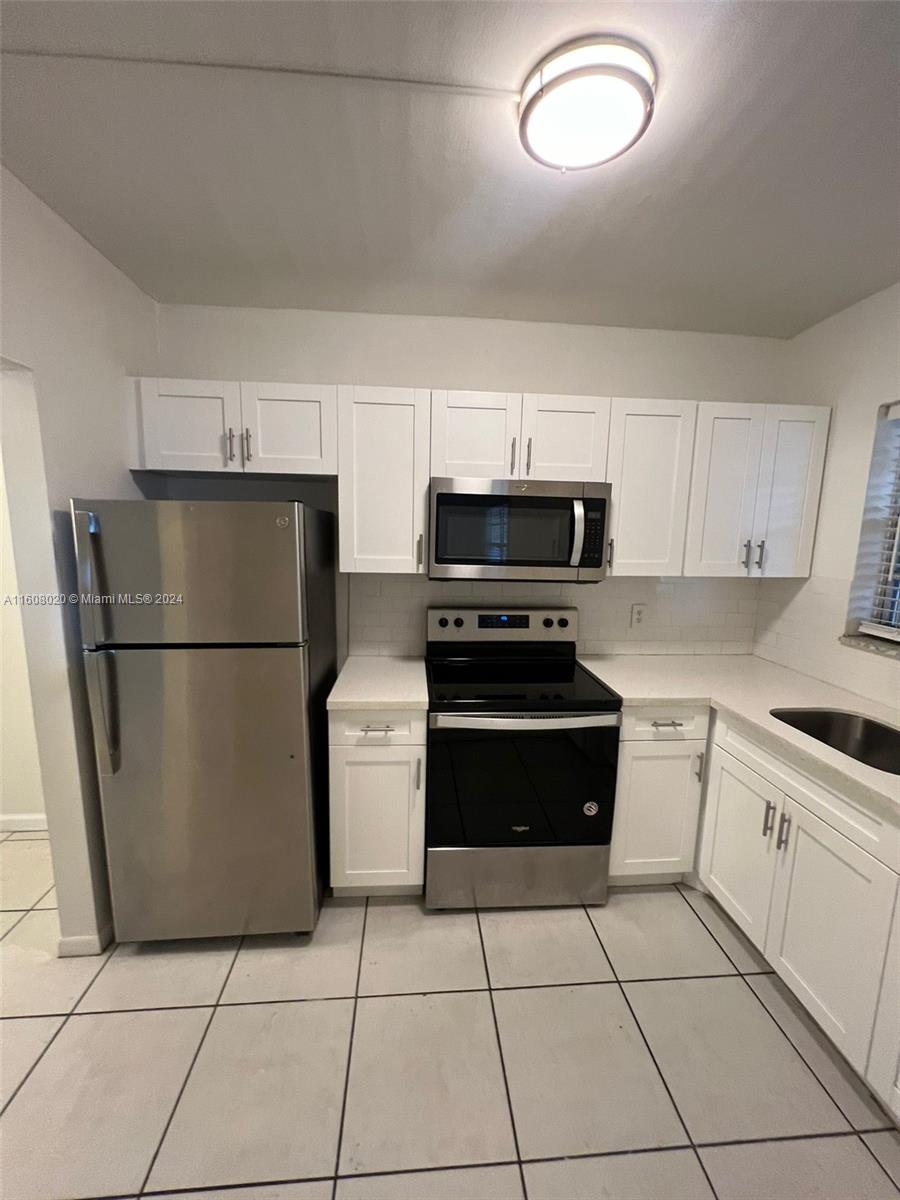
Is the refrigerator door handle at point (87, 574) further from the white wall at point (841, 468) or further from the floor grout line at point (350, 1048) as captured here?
the white wall at point (841, 468)

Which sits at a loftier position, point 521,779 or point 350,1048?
point 521,779

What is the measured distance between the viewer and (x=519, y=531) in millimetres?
1972

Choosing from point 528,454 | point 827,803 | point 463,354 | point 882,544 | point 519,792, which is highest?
point 463,354

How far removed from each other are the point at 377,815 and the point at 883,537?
2.41 meters

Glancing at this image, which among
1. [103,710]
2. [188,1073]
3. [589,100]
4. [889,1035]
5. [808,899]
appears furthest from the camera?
[103,710]

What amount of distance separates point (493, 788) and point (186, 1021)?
1245 mm

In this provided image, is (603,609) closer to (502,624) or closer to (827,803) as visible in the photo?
(502,624)

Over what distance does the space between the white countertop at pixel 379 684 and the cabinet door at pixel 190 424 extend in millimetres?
1012

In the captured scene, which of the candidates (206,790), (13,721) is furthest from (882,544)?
(13,721)

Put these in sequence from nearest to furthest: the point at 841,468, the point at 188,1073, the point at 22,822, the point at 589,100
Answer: the point at 589,100
the point at 188,1073
the point at 841,468
the point at 22,822

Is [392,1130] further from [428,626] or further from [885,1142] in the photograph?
[428,626]

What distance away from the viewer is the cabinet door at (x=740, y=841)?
1.65 meters

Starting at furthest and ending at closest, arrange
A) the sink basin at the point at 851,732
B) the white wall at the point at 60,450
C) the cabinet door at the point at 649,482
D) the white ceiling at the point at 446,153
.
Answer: the cabinet door at the point at 649,482, the sink basin at the point at 851,732, the white wall at the point at 60,450, the white ceiling at the point at 446,153

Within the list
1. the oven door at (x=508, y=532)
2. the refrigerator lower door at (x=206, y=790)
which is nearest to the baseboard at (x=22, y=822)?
the refrigerator lower door at (x=206, y=790)
